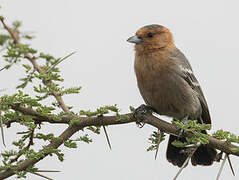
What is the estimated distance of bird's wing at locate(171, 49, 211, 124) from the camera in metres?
5.56

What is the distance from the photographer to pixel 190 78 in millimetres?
5699

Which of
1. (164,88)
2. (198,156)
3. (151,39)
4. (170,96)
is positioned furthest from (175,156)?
(151,39)

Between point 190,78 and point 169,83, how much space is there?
62cm

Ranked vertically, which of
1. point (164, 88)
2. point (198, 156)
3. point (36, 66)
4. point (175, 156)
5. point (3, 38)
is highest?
point (3, 38)

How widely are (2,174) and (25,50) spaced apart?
3.33ft

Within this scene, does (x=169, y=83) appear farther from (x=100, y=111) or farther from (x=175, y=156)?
(x=100, y=111)

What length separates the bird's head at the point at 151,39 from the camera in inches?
220

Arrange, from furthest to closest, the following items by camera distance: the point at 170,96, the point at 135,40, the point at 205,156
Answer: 1. the point at 135,40
2. the point at 170,96
3. the point at 205,156

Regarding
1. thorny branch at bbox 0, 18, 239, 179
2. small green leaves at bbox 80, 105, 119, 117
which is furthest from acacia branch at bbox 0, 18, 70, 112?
small green leaves at bbox 80, 105, 119, 117

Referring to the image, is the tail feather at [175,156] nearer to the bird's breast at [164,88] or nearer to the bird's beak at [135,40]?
the bird's breast at [164,88]

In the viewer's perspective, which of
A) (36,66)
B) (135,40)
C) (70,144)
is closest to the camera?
(70,144)

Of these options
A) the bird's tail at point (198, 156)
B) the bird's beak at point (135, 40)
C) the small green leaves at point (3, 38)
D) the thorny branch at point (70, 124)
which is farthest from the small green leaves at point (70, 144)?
the bird's beak at point (135, 40)

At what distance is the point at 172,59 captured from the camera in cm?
547

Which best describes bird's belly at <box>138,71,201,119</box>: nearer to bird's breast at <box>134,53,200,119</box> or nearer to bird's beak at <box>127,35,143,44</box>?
bird's breast at <box>134,53,200,119</box>
